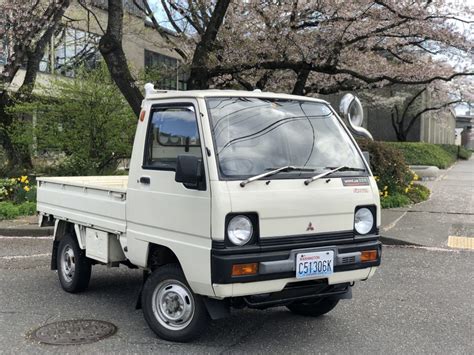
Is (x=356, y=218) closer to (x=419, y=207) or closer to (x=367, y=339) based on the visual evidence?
(x=367, y=339)

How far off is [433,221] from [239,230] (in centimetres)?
744

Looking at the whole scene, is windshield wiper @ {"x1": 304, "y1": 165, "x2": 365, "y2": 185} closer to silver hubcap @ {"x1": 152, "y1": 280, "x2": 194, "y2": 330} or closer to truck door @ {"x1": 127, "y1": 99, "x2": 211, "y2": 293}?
truck door @ {"x1": 127, "y1": 99, "x2": 211, "y2": 293}

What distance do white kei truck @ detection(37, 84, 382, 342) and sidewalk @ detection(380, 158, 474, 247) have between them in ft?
14.2

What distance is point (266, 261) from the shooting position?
396 cm

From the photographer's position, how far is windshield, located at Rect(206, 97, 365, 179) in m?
4.19

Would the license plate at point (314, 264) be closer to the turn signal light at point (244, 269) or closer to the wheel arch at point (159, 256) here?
the turn signal light at point (244, 269)

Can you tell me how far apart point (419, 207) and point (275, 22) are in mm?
5285

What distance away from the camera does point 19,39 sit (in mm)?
14297

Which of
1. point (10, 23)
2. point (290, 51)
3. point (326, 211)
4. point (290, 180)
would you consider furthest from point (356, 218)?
point (10, 23)

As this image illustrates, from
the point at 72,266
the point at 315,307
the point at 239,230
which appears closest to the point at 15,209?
the point at 72,266

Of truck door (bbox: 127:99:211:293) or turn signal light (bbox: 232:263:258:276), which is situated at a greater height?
truck door (bbox: 127:99:211:293)

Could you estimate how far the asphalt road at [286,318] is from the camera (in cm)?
439

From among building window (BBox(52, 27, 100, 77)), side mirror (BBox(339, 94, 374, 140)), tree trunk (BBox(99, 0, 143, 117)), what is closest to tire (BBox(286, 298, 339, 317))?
side mirror (BBox(339, 94, 374, 140))

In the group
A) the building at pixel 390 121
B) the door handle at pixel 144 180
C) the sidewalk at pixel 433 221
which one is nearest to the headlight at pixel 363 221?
the door handle at pixel 144 180
